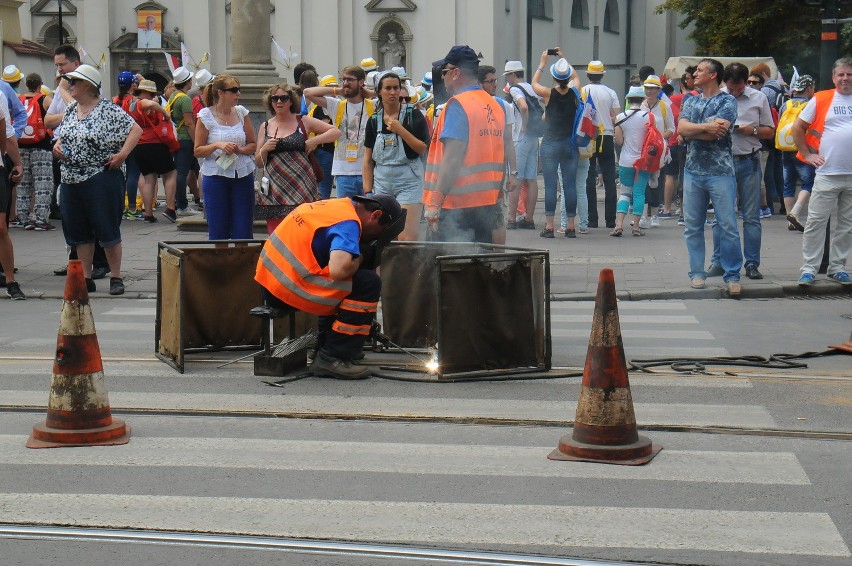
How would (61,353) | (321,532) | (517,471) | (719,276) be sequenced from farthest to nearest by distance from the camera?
(719,276) < (61,353) < (517,471) < (321,532)

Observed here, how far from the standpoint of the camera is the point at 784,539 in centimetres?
479

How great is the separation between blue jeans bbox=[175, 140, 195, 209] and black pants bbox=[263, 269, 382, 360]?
10588mm

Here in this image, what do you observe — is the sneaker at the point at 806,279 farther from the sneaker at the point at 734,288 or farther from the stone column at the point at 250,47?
the stone column at the point at 250,47

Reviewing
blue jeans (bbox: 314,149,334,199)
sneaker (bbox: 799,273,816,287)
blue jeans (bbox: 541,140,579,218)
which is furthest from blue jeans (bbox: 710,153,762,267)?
blue jeans (bbox: 314,149,334,199)

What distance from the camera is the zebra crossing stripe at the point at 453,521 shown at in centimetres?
477

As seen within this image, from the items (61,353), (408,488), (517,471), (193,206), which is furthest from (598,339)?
(193,206)

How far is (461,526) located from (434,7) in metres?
41.6

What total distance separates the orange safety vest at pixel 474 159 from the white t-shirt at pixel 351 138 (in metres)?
2.63

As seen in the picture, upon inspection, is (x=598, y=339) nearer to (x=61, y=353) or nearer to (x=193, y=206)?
(x=61, y=353)

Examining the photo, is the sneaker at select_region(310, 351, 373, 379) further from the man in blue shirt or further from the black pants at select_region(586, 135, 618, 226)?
the black pants at select_region(586, 135, 618, 226)

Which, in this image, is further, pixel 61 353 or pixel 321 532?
pixel 61 353

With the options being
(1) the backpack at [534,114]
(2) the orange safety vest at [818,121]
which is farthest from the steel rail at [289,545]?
(1) the backpack at [534,114]

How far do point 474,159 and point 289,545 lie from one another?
4778 mm

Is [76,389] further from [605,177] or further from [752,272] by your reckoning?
[605,177]
